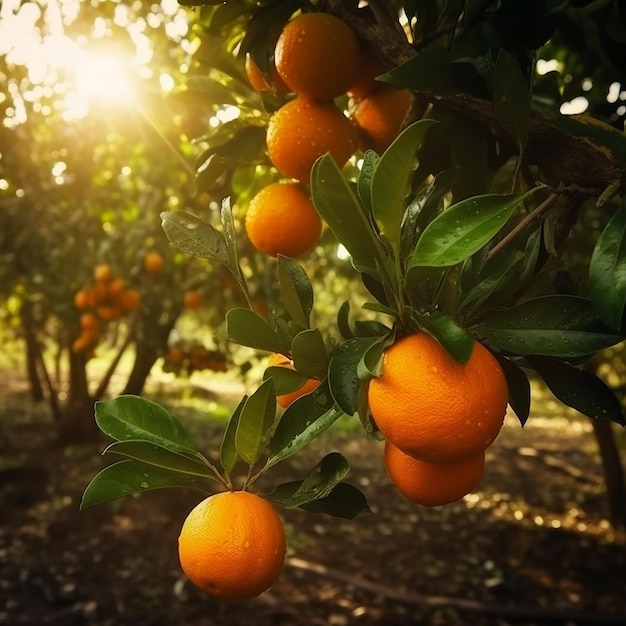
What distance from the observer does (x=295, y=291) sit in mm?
804

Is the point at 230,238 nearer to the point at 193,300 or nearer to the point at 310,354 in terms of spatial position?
the point at 310,354

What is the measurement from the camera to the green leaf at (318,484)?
716mm

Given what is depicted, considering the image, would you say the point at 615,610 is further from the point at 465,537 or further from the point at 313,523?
the point at 313,523

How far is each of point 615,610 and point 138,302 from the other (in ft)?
10.6

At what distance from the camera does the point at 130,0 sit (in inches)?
112

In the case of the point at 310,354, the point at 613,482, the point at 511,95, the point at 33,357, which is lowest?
the point at 613,482

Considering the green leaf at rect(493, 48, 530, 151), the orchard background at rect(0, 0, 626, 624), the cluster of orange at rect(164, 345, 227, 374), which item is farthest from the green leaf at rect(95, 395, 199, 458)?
the cluster of orange at rect(164, 345, 227, 374)

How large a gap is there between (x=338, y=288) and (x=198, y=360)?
156 inches

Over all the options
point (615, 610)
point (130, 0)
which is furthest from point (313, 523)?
point (130, 0)

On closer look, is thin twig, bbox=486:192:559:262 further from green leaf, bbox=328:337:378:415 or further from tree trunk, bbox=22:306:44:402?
tree trunk, bbox=22:306:44:402

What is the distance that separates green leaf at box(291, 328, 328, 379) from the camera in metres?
0.71

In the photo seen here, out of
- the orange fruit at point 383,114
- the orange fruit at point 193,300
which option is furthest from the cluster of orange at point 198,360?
the orange fruit at point 383,114

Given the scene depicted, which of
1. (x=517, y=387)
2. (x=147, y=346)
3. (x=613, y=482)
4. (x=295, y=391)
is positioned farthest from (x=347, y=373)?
(x=613, y=482)

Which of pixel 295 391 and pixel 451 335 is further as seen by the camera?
pixel 295 391
